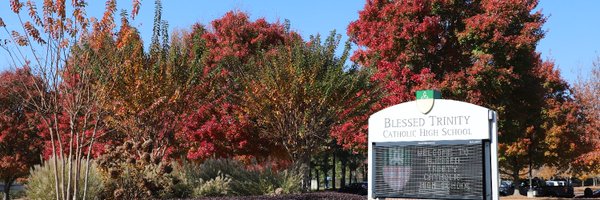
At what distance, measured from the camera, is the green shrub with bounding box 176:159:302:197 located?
1550 cm

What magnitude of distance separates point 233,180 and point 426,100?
7.14 m

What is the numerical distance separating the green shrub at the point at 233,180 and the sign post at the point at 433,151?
5242mm

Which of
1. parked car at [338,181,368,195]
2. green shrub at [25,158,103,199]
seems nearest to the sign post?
green shrub at [25,158,103,199]

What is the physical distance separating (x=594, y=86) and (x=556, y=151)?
8.86m

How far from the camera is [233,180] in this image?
16453 millimetres

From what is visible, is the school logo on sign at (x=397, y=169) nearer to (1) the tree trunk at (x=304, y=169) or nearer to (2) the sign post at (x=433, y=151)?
(2) the sign post at (x=433, y=151)

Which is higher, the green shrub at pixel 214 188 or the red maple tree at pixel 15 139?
the red maple tree at pixel 15 139

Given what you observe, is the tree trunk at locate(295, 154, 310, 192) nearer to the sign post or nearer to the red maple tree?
the sign post

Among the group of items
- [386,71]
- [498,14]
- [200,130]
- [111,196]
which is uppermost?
[498,14]

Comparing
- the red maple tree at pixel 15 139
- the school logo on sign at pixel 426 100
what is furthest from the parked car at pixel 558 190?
the school logo on sign at pixel 426 100

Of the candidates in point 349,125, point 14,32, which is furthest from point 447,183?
point 349,125

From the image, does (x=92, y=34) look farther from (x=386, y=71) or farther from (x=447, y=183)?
(x=386, y=71)

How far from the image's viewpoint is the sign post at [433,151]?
9.81m

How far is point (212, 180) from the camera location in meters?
15.7
